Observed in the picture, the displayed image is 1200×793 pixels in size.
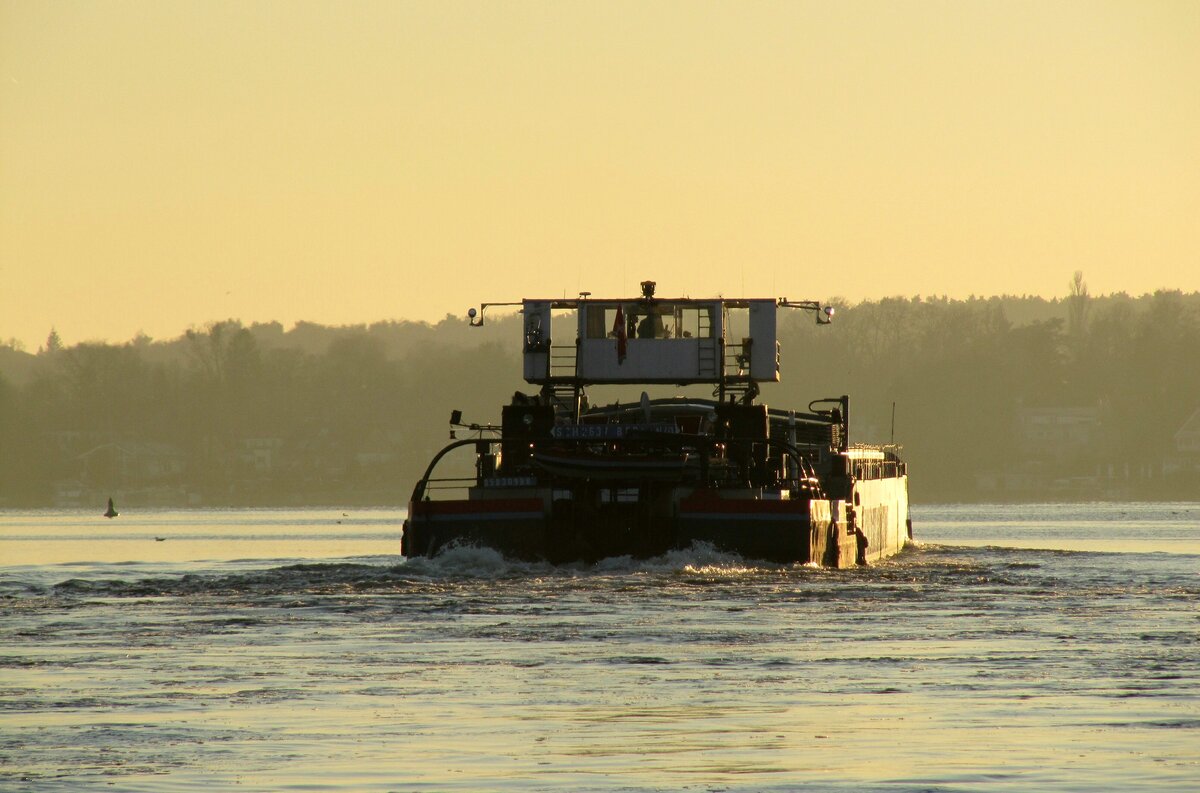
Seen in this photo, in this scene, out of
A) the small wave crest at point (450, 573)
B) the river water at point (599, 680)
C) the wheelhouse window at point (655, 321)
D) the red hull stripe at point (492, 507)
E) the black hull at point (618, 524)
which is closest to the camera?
the river water at point (599, 680)

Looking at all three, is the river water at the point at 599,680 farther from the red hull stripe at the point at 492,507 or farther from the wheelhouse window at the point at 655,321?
the wheelhouse window at the point at 655,321

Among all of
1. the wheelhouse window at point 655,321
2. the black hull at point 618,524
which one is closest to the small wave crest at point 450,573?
the black hull at point 618,524

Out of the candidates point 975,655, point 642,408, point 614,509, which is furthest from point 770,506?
point 975,655

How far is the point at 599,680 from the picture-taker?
72.9 feet

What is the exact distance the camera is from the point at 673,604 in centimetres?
3319

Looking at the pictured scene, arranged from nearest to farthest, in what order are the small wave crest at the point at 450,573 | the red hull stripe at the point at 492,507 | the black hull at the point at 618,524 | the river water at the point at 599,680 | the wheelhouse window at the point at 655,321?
the river water at the point at 599,680
the small wave crest at the point at 450,573
the black hull at the point at 618,524
the red hull stripe at the point at 492,507
the wheelhouse window at the point at 655,321

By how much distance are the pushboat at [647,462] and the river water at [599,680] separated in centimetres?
59

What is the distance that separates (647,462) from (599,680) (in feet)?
62.7

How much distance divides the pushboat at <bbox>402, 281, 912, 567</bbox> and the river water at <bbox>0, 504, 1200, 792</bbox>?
0.59 metres

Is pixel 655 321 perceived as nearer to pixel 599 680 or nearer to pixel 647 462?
pixel 647 462

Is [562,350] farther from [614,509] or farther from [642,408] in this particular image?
[614,509]

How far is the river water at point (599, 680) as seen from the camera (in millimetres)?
16297

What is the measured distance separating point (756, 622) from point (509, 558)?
11617mm

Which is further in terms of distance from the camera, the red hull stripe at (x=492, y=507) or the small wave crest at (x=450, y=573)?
the red hull stripe at (x=492, y=507)
